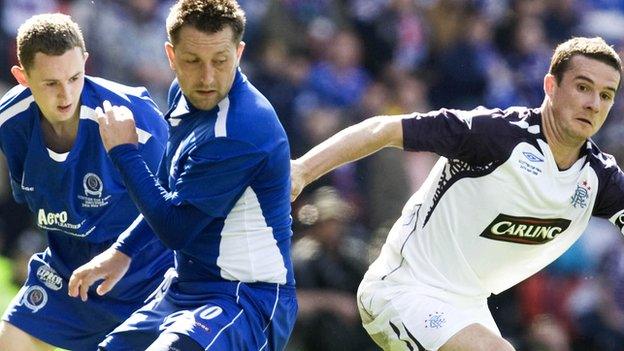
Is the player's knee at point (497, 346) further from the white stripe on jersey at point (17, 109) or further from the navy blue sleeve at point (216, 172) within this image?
the white stripe on jersey at point (17, 109)

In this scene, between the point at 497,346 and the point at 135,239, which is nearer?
the point at 135,239

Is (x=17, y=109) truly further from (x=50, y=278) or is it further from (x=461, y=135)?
(x=461, y=135)

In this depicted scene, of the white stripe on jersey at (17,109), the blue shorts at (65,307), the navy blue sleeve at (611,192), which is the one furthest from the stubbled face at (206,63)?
the navy blue sleeve at (611,192)

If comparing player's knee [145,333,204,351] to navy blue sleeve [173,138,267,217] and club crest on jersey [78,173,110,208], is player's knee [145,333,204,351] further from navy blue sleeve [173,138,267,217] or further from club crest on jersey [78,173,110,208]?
club crest on jersey [78,173,110,208]

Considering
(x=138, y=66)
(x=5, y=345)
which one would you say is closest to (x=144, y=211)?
(x=5, y=345)

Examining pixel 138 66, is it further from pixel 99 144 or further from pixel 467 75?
pixel 99 144

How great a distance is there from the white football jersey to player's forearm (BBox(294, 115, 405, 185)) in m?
0.07

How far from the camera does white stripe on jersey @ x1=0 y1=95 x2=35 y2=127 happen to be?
6438 millimetres

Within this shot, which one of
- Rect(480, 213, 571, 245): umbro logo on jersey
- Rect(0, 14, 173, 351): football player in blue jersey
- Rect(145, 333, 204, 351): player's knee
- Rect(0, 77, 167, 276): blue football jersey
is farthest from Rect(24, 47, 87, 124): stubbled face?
Rect(480, 213, 571, 245): umbro logo on jersey

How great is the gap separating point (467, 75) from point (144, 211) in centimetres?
745

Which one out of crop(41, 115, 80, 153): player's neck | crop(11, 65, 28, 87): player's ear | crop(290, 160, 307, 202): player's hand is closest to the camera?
crop(290, 160, 307, 202): player's hand

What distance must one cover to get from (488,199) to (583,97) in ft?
2.39

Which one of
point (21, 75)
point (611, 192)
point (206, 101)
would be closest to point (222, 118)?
point (206, 101)

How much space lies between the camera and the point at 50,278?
6789mm
